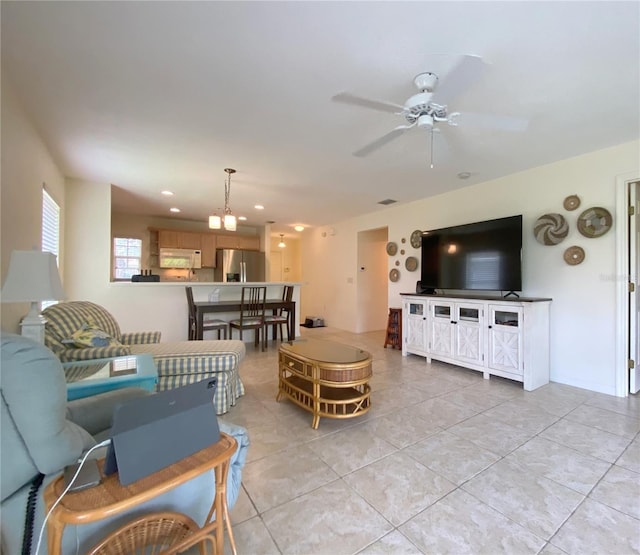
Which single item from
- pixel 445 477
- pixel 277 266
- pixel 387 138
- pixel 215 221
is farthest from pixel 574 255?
pixel 277 266

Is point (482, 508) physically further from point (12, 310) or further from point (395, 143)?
point (12, 310)

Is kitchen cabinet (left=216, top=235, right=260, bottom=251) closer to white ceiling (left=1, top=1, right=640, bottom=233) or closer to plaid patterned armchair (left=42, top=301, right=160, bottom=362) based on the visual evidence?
white ceiling (left=1, top=1, right=640, bottom=233)

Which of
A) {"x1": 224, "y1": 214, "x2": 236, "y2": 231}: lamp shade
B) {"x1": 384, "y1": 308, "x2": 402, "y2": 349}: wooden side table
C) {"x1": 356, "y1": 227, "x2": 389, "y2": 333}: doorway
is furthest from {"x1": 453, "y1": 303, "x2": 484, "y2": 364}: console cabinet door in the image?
{"x1": 224, "y1": 214, "x2": 236, "y2": 231}: lamp shade

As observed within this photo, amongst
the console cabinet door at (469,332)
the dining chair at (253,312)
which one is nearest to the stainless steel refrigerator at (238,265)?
the dining chair at (253,312)

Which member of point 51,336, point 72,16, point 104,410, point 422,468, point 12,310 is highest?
point 72,16

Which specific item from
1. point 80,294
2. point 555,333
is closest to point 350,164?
point 555,333

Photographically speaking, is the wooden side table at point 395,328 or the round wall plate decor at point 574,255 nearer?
the round wall plate decor at point 574,255

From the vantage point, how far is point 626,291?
2.96m

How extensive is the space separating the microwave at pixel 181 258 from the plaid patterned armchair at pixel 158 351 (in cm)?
337

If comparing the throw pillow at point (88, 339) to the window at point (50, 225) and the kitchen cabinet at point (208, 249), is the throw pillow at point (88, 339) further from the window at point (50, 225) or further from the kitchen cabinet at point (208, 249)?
the kitchen cabinet at point (208, 249)

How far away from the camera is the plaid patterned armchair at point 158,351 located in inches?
90.4

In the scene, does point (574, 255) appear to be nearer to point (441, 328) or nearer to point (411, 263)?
point (441, 328)

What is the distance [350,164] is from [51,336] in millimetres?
3186

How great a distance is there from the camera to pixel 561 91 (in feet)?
6.82
